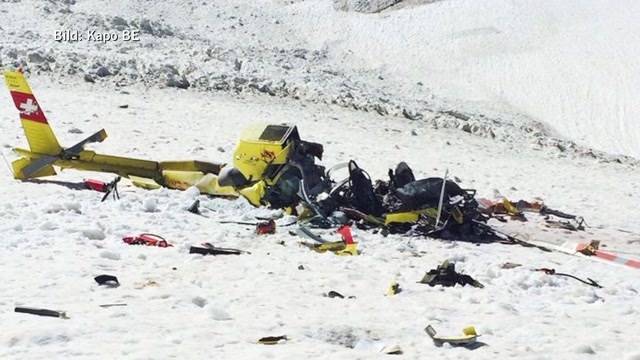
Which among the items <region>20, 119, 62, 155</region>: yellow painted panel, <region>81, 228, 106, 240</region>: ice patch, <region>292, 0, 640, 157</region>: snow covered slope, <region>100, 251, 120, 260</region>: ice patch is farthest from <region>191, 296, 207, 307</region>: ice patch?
<region>292, 0, 640, 157</region>: snow covered slope

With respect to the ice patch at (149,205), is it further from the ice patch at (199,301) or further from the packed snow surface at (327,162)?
the ice patch at (199,301)

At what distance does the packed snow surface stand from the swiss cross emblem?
107 cm

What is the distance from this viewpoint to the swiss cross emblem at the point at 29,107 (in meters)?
12.7

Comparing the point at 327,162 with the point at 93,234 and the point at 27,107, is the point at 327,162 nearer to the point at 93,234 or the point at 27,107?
the point at 27,107

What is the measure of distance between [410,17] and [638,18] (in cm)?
1065

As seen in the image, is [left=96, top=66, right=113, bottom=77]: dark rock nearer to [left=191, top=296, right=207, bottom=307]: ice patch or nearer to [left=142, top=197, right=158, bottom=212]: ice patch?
[left=142, top=197, right=158, bottom=212]: ice patch

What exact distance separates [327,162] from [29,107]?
581 cm

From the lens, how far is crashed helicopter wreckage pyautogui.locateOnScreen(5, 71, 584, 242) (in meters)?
10.9

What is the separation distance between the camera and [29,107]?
1271 centimetres

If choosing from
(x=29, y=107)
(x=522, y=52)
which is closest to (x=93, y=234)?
(x=29, y=107)

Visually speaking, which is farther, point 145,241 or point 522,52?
point 522,52

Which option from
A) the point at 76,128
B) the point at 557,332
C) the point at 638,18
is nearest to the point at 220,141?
the point at 76,128

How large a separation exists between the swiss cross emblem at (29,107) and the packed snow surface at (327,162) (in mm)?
1075

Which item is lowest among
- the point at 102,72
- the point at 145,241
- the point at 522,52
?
the point at 145,241
